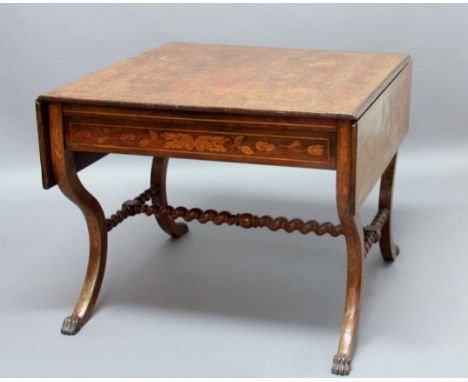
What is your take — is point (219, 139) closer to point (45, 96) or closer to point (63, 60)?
point (45, 96)

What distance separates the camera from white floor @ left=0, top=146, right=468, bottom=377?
325 centimetres

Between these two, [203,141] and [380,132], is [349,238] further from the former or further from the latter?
[203,141]

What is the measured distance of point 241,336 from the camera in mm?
3381

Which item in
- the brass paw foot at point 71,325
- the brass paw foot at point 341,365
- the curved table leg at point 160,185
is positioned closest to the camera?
the brass paw foot at point 341,365

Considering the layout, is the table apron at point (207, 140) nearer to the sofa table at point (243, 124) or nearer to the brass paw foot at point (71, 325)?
the sofa table at point (243, 124)

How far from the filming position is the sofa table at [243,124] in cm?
299

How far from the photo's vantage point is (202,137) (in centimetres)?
308

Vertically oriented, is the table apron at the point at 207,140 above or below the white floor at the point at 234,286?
above

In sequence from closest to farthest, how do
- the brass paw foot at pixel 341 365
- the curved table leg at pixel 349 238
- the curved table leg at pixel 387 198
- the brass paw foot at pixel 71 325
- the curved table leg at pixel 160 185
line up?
1. the curved table leg at pixel 349 238
2. the brass paw foot at pixel 341 365
3. the brass paw foot at pixel 71 325
4. the curved table leg at pixel 387 198
5. the curved table leg at pixel 160 185

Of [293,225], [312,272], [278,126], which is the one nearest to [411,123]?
[312,272]

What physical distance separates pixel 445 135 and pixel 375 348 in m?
1.81

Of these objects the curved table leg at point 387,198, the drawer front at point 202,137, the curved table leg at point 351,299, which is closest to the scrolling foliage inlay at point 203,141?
the drawer front at point 202,137

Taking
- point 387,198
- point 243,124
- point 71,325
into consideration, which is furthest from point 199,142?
point 387,198

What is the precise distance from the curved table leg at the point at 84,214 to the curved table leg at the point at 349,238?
33.6 inches
